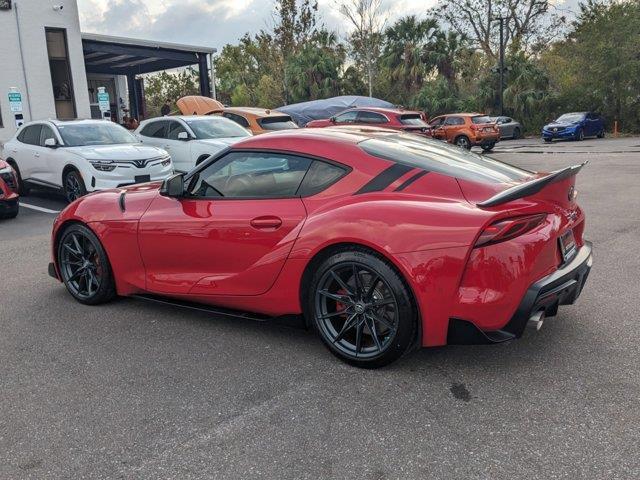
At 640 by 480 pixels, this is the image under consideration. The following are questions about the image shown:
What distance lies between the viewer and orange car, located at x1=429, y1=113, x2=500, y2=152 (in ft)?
73.8

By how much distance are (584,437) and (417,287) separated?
1.06 meters

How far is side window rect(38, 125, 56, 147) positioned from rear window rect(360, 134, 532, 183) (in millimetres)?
8690

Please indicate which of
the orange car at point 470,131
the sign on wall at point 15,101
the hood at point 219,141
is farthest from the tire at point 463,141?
the sign on wall at point 15,101

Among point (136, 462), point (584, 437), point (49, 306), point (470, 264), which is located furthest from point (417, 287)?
point (49, 306)

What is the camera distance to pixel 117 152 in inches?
398

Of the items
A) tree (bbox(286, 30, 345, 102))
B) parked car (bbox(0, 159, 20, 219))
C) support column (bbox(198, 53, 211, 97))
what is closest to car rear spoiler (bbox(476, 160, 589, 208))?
parked car (bbox(0, 159, 20, 219))

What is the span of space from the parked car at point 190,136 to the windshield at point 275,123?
2096 millimetres

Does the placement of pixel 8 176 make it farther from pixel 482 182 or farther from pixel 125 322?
pixel 482 182

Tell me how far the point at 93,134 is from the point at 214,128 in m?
2.58

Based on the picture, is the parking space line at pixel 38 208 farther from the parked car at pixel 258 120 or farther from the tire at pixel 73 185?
the parked car at pixel 258 120

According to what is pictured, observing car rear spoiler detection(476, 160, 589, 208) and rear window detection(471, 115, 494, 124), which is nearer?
car rear spoiler detection(476, 160, 589, 208)

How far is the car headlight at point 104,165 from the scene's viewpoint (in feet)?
32.2

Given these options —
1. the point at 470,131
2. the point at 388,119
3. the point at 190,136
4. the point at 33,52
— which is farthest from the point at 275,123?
the point at 33,52

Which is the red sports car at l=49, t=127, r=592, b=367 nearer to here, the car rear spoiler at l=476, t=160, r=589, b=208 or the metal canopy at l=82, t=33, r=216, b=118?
the car rear spoiler at l=476, t=160, r=589, b=208
